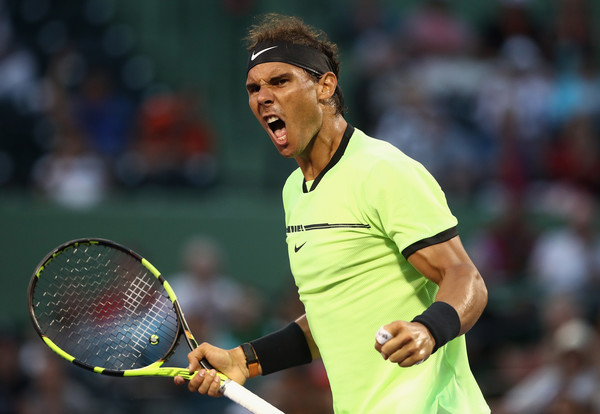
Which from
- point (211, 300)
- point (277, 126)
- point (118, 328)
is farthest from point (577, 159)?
point (277, 126)

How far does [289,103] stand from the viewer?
136 inches

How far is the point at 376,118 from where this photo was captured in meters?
9.60

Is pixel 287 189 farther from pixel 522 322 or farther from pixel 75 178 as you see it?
pixel 75 178

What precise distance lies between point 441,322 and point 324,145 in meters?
0.91

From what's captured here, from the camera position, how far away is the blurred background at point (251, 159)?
7586 mm

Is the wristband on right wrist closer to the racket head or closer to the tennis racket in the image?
the tennis racket

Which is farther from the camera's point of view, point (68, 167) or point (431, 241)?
point (68, 167)

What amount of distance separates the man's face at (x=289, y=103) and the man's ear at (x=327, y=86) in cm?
3

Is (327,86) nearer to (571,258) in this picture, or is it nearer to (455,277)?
(455,277)

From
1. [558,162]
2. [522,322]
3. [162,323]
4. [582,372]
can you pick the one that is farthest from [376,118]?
[162,323]

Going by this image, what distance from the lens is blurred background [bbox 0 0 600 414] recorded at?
7586 millimetres

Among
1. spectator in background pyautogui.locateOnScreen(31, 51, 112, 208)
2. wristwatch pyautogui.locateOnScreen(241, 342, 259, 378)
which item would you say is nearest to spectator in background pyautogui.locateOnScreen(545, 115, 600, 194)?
spectator in background pyautogui.locateOnScreen(31, 51, 112, 208)

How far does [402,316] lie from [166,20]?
812 cm

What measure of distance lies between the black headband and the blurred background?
361cm
